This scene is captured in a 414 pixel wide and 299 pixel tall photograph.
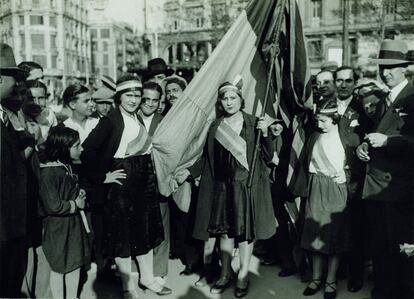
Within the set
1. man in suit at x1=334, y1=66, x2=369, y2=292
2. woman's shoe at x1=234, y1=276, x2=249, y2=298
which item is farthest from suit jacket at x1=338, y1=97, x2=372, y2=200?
woman's shoe at x1=234, y1=276, x2=249, y2=298

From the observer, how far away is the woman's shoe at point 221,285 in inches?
171

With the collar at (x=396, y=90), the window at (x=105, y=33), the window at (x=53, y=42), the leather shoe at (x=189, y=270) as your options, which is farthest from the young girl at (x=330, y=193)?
the window at (x=105, y=33)

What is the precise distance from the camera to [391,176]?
378cm

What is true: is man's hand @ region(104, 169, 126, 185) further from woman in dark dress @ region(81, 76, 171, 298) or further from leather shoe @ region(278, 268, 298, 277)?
leather shoe @ region(278, 268, 298, 277)

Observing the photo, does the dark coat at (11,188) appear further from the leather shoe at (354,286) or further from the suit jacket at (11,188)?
the leather shoe at (354,286)

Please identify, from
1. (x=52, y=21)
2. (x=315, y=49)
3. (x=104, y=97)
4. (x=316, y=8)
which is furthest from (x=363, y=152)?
(x=52, y=21)

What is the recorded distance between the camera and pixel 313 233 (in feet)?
13.9

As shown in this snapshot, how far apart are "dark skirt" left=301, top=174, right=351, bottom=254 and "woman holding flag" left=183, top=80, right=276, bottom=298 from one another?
46 cm

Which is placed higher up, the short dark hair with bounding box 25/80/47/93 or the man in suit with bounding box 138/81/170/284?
the short dark hair with bounding box 25/80/47/93

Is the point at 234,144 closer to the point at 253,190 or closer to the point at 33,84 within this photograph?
the point at 253,190

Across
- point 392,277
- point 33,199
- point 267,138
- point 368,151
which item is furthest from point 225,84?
point 392,277

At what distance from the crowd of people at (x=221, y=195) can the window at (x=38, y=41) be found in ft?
205

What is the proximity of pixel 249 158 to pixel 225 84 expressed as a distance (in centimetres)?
77

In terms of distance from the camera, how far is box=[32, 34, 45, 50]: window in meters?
61.1
